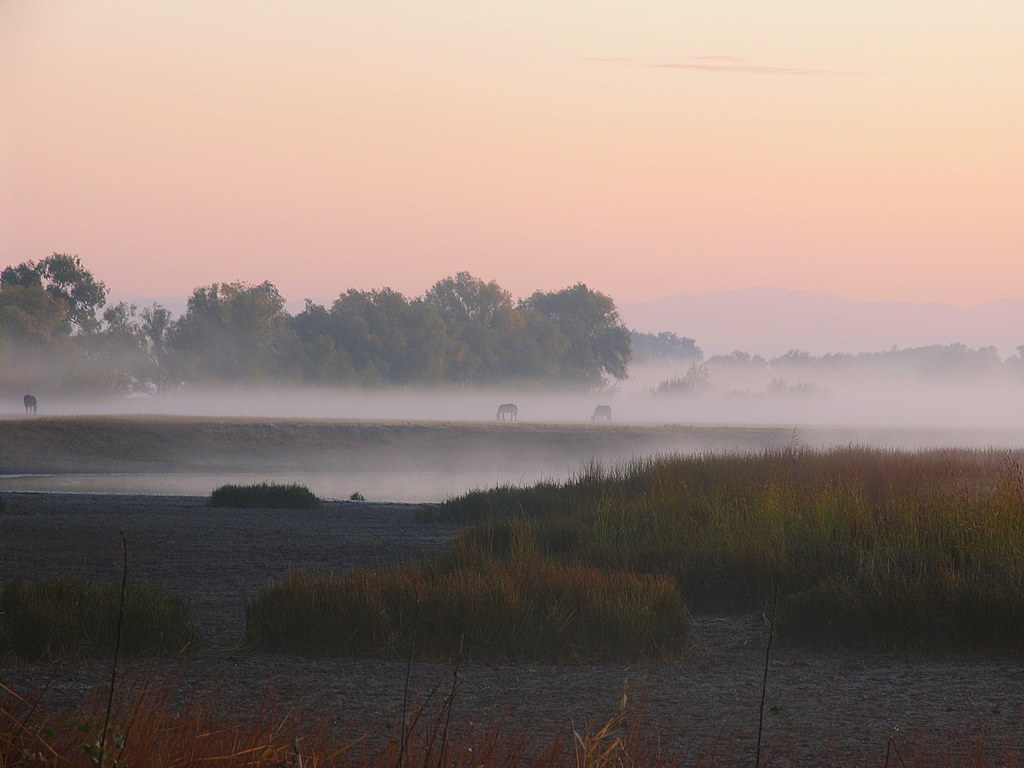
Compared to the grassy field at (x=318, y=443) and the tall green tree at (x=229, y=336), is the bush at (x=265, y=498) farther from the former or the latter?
the tall green tree at (x=229, y=336)

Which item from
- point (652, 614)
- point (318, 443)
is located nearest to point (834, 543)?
point (652, 614)

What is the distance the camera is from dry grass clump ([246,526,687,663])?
26.9 feet

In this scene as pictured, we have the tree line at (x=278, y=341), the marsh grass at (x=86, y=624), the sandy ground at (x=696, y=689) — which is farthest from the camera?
the tree line at (x=278, y=341)

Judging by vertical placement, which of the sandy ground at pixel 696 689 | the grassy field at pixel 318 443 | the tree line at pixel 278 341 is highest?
the tree line at pixel 278 341

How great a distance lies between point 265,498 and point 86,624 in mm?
12926

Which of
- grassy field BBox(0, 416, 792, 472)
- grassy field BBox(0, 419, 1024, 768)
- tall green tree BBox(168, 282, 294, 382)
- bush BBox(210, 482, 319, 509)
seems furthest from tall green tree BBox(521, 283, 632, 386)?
grassy field BBox(0, 419, 1024, 768)

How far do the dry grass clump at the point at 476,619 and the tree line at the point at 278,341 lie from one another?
215ft

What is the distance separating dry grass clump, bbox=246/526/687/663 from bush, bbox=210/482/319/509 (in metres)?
11.9

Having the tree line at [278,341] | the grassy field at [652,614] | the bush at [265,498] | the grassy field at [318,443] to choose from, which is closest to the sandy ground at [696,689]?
the grassy field at [652,614]

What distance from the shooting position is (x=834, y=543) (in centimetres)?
1077

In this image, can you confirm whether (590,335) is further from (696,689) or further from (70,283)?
(696,689)

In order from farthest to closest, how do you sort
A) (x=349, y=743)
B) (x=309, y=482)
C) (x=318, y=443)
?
(x=318, y=443), (x=309, y=482), (x=349, y=743)

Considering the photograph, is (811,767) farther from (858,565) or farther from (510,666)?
(858,565)

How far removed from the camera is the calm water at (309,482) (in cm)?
2673
